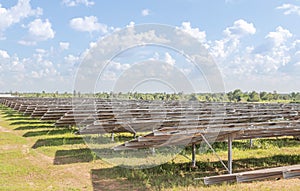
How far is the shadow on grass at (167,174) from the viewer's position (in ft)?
21.5

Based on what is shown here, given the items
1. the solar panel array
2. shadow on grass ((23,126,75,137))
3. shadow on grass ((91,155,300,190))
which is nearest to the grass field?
shadow on grass ((91,155,300,190))

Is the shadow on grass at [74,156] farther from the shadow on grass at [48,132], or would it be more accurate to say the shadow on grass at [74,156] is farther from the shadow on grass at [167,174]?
the shadow on grass at [48,132]

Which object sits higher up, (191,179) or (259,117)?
(259,117)

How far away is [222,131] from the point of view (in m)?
6.23

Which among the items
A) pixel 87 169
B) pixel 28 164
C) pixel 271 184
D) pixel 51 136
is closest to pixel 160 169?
pixel 87 169

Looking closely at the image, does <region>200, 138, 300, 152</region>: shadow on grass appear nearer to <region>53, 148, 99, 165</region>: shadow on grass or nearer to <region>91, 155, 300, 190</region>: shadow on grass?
<region>91, 155, 300, 190</region>: shadow on grass

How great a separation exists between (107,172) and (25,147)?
16.3ft

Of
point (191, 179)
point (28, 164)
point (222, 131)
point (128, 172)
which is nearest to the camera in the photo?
point (222, 131)

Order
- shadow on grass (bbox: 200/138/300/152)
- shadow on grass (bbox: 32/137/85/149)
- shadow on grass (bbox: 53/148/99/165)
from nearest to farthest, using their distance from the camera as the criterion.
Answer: shadow on grass (bbox: 53/148/99/165), shadow on grass (bbox: 200/138/300/152), shadow on grass (bbox: 32/137/85/149)

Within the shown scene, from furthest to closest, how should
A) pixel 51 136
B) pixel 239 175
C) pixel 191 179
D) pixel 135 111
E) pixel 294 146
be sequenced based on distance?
1. pixel 51 136
2. pixel 135 111
3. pixel 294 146
4. pixel 191 179
5. pixel 239 175

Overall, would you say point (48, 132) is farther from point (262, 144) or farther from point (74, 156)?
point (262, 144)

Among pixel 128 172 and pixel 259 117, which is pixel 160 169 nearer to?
pixel 128 172

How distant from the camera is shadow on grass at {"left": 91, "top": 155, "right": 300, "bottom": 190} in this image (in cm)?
A: 656

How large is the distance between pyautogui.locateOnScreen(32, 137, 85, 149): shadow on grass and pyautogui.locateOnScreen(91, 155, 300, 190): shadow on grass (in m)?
4.36
